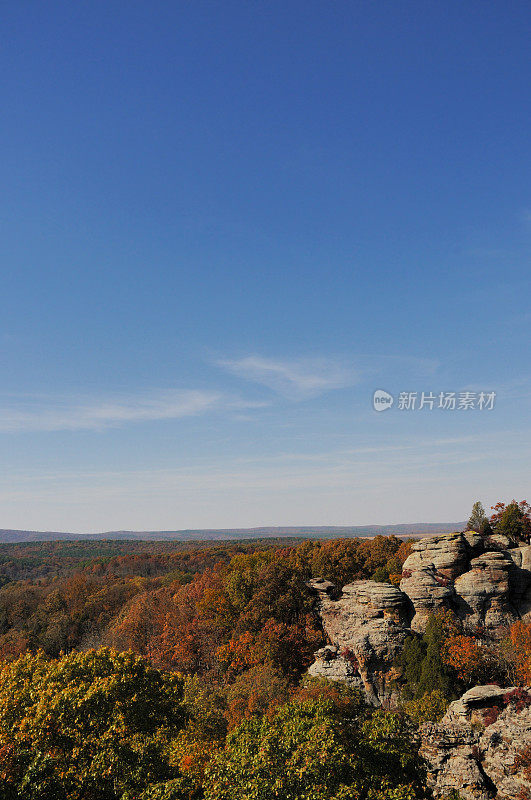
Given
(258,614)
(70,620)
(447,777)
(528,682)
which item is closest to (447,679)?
(528,682)

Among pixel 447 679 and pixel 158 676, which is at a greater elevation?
pixel 158 676

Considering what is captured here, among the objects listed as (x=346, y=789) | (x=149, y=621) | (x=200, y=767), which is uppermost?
(x=346, y=789)

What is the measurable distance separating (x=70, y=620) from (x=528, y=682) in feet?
180

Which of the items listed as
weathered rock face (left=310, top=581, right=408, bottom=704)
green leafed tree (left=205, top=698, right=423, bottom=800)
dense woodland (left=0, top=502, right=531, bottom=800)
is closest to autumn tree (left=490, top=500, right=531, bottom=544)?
dense woodland (left=0, top=502, right=531, bottom=800)

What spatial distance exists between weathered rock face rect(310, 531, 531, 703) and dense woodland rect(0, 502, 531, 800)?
1882mm

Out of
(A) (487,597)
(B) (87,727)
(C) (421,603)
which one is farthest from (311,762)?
(A) (487,597)

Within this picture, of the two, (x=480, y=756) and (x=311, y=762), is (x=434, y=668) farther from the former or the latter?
(x=311, y=762)

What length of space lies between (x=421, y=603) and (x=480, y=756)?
17.6 m

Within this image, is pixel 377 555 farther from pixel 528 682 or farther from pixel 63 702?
pixel 63 702

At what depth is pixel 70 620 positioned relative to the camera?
62.4 m

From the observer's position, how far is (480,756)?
23.4 m

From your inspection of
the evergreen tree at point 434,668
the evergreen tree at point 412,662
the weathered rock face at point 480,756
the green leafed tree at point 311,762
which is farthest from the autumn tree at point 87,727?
the evergreen tree at point 412,662

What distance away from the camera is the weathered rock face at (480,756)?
22.0 meters

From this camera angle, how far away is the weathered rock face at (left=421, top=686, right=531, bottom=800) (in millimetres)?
22000
